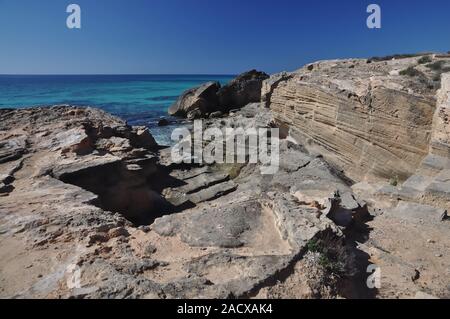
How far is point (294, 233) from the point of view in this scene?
5.02 metres

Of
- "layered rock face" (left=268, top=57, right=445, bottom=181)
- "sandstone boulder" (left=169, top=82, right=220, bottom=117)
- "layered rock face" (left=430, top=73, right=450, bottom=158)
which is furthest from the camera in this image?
"sandstone boulder" (left=169, top=82, right=220, bottom=117)

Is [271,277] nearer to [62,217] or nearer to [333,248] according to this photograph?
[333,248]

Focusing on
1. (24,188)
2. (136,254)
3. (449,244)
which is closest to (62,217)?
(136,254)

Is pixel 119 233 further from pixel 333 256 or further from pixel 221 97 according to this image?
pixel 221 97

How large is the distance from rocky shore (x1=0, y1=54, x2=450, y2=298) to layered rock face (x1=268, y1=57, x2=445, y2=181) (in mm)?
41

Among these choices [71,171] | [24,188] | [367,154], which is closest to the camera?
[24,188]

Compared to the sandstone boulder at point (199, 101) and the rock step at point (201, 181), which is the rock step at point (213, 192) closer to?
the rock step at point (201, 181)

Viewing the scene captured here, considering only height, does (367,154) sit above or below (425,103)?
below

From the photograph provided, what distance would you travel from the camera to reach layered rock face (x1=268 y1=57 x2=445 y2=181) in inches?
412

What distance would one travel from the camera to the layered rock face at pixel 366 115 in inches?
412

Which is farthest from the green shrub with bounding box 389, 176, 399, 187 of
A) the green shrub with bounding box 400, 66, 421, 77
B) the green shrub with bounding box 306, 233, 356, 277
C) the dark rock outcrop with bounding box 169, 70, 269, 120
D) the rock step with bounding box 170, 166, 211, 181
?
the dark rock outcrop with bounding box 169, 70, 269, 120

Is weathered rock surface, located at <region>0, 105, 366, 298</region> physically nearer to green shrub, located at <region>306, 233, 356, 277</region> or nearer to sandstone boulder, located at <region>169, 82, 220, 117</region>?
green shrub, located at <region>306, 233, 356, 277</region>

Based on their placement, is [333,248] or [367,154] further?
[367,154]
